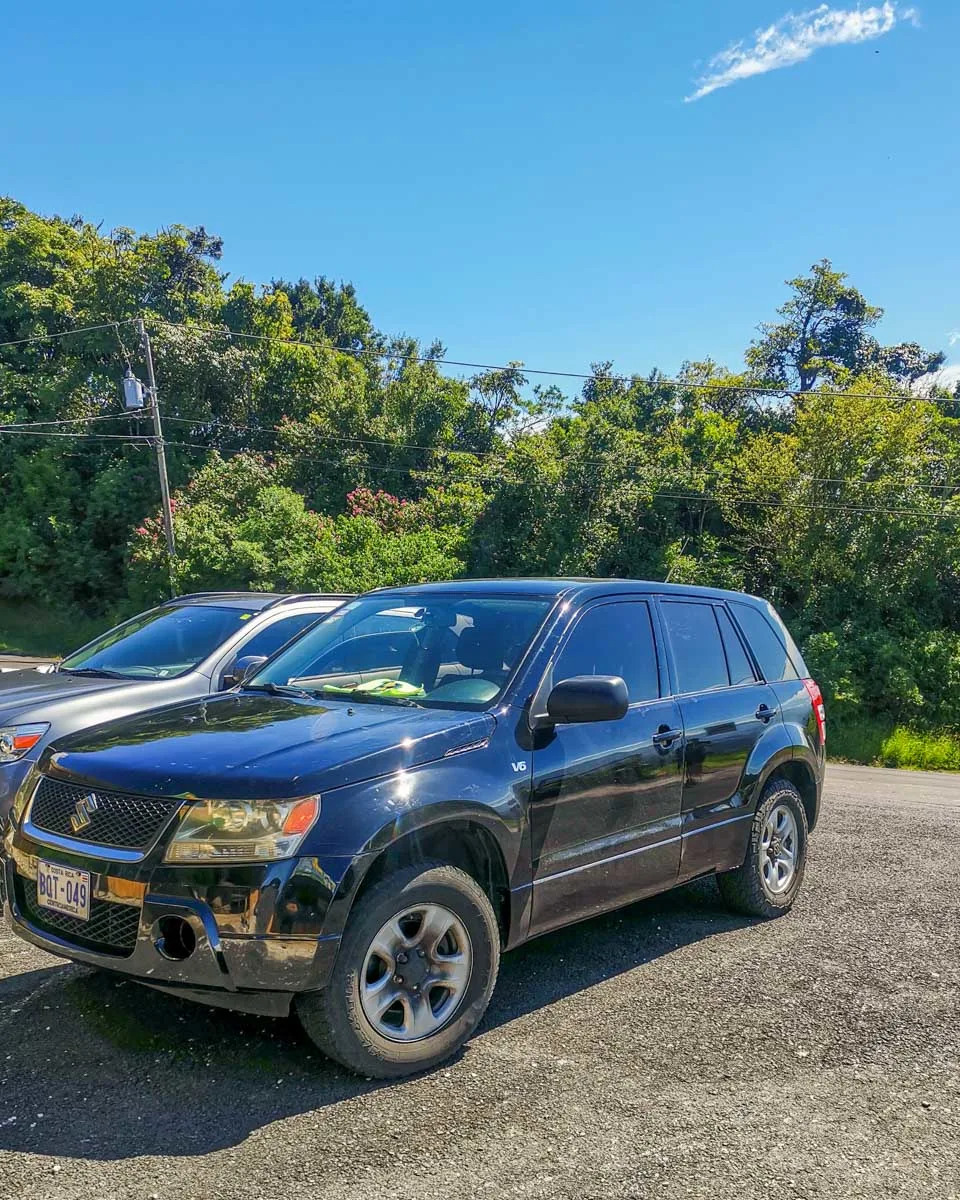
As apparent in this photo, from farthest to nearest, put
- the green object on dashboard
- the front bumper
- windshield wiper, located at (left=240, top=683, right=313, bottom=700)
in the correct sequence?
windshield wiper, located at (left=240, top=683, right=313, bottom=700), the green object on dashboard, the front bumper

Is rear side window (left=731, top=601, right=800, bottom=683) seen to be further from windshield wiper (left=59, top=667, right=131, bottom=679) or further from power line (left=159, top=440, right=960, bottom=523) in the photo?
power line (left=159, top=440, right=960, bottom=523)

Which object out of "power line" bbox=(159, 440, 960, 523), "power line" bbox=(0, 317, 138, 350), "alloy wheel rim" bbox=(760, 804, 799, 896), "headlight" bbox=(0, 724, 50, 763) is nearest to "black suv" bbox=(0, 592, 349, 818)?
"headlight" bbox=(0, 724, 50, 763)

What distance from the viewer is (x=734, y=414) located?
35.3 metres

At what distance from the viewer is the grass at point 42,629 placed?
34.4 meters

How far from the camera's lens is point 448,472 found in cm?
3403

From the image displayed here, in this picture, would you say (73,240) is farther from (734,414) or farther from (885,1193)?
(885,1193)

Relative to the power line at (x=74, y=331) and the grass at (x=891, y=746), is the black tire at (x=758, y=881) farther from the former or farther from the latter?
the power line at (x=74, y=331)

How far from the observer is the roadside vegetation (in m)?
22.3

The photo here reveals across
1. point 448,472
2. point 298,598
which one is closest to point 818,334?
point 448,472

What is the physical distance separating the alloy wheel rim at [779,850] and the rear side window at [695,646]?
0.88 meters

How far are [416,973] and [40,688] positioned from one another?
3906mm

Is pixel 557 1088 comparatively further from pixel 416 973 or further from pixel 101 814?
pixel 101 814

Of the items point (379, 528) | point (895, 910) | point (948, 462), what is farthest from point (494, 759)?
point (379, 528)

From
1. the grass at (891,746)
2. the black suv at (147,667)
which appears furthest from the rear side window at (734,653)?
the grass at (891,746)
